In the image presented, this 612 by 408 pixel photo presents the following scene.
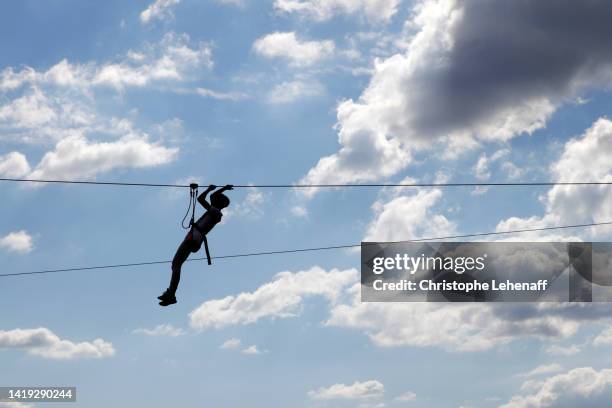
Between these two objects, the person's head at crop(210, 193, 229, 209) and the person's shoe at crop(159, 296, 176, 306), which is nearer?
the person's shoe at crop(159, 296, 176, 306)

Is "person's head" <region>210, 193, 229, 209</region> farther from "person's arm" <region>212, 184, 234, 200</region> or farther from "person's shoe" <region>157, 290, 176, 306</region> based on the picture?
"person's shoe" <region>157, 290, 176, 306</region>

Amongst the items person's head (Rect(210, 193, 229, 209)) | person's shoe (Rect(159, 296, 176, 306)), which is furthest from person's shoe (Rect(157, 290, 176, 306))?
person's head (Rect(210, 193, 229, 209))

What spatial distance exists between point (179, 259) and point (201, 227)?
0.95 m

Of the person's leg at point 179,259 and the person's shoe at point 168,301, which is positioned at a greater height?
the person's leg at point 179,259

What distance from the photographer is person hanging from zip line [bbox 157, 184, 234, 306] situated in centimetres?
2147

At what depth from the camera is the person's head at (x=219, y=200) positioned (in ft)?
71.5

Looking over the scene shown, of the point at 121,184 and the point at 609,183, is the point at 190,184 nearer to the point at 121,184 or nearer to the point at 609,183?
the point at 121,184

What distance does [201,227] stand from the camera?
21.8m

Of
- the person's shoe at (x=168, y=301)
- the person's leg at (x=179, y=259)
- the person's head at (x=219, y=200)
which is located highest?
the person's head at (x=219, y=200)

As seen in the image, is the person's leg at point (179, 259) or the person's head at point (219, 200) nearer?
the person's leg at point (179, 259)

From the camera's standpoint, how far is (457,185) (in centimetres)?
2555

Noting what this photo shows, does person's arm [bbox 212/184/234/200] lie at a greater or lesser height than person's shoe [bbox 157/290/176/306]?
greater

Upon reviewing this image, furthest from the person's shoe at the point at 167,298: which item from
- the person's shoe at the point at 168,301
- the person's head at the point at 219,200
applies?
the person's head at the point at 219,200

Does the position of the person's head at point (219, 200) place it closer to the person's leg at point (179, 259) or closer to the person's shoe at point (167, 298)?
the person's leg at point (179, 259)
